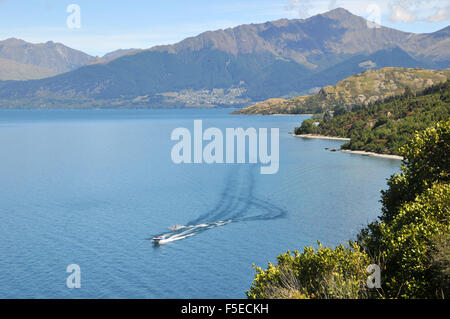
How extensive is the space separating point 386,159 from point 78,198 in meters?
126

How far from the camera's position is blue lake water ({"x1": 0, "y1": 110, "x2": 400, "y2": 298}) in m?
68.0

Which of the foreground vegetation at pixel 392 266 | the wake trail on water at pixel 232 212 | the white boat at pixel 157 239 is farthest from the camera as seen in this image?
the wake trail on water at pixel 232 212

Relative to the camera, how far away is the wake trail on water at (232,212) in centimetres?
9019

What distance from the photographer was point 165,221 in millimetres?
97000

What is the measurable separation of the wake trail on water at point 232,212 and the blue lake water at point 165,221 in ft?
0.81

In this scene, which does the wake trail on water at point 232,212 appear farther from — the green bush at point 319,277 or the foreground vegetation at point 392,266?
the foreground vegetation at point 392,266

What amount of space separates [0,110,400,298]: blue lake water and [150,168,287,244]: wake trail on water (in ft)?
0.81

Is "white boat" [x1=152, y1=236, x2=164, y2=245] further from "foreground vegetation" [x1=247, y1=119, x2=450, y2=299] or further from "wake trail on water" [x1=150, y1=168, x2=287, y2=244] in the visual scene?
"foreground vegetation" [x1=247, y1=119, x2=450, y2=299]

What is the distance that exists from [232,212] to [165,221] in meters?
16.1

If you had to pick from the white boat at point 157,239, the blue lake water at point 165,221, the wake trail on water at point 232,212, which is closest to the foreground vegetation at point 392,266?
the blue lake water at point 165,221

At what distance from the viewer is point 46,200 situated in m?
116

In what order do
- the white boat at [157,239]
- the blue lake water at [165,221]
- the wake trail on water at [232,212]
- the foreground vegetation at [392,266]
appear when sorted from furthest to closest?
1. the wake trail on water at [232,212]
2. the white boat at [157,239]
3. the blue lake water at [165,221]
4. the foreground vegetation at [392,266]
